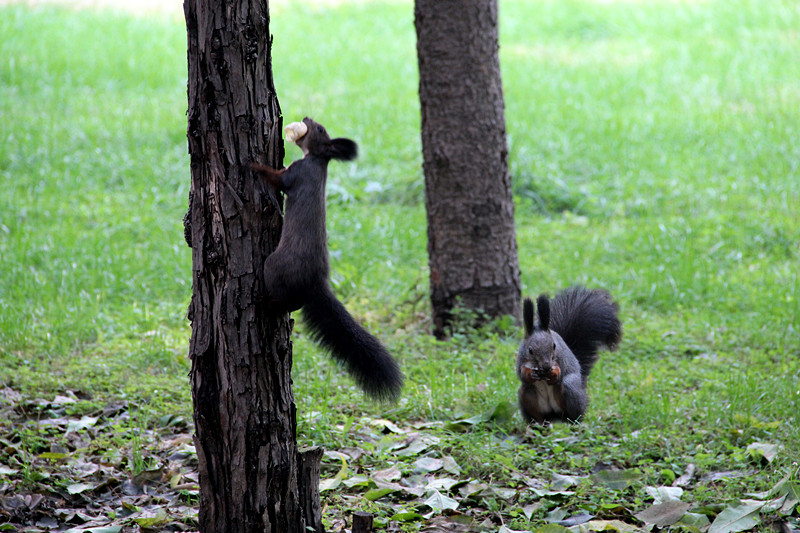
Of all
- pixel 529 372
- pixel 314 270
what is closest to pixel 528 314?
pixel 529 372

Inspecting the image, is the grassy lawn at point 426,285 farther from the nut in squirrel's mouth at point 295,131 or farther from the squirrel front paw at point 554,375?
the nut in squirrel's mouth at point 295,131

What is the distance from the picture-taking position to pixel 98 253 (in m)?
6.08

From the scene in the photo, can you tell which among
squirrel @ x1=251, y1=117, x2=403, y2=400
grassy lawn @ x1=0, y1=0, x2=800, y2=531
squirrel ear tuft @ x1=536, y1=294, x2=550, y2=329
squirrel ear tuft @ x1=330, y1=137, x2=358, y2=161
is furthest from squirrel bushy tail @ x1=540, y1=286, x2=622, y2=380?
squirrel ear tuft @ x1=330, y1=137, x2=358, y2=161

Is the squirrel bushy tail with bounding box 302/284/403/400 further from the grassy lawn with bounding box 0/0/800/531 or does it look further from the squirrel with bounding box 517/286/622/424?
the squirrel with bounding box 517/286/622/424

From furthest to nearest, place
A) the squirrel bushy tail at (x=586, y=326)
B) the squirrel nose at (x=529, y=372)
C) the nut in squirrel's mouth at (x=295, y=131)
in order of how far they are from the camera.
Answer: the squirrel bushy tail at (x=586, y=326) < the squirrel nose at (x=529, y=372) < the nut in squirrel's mouth at (x=295, y=131)

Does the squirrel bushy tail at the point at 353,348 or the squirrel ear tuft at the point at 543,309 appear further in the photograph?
the squirrel ear tuft at the point at 543,309

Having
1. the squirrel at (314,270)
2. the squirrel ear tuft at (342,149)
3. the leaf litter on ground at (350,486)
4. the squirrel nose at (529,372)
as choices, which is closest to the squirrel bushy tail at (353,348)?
the squirrel at (314,270)

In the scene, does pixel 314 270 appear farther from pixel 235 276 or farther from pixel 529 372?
pixel 529 372

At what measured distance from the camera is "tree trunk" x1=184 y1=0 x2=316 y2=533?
101 inches

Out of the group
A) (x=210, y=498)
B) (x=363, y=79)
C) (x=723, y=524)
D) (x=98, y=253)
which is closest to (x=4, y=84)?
(x=363, y=79)

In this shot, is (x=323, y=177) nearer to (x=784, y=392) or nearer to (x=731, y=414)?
(x=731, y=414)

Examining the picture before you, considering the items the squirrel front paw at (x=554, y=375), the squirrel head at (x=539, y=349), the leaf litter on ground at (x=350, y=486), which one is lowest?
the leaf litter on ground at (x=350, y=486)

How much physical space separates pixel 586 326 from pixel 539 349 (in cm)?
56

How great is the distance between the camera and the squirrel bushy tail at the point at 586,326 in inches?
157
